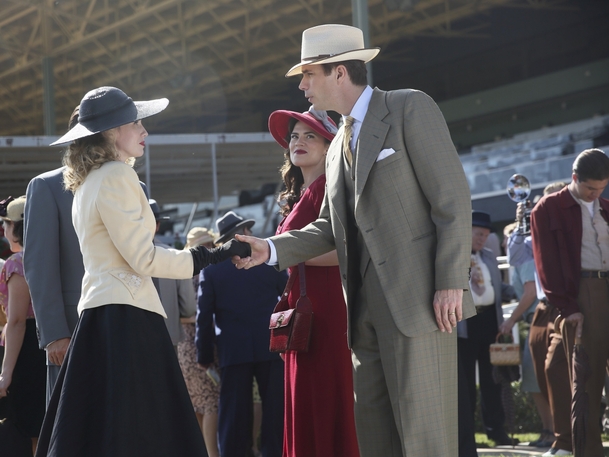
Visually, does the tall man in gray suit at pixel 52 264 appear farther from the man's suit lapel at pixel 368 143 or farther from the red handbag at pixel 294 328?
the man's suit lapel at pixel 368 143

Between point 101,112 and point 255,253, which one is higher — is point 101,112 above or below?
above

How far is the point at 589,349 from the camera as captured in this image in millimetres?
5238

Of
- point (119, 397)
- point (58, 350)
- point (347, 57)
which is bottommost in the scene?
point (119, 397)

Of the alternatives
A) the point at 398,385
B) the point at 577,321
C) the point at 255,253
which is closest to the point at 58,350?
the point at 255,253

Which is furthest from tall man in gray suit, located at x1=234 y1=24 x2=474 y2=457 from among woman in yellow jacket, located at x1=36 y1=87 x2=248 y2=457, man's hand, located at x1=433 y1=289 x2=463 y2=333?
woman in yellow jacket, located at x1=36 y1=87 x2=248 y2=457

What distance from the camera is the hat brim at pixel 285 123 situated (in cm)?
412

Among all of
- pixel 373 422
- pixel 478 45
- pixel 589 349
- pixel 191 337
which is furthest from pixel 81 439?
pixel 478 45

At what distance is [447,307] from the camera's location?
303 centimetres

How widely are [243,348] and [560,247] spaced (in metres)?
2.22

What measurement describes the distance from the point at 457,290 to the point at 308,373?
39.4 inches

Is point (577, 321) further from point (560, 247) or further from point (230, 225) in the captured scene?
point (230, 225)

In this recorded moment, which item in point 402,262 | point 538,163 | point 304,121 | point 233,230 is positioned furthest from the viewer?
point 538,163

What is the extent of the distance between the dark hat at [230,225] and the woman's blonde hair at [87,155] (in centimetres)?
290

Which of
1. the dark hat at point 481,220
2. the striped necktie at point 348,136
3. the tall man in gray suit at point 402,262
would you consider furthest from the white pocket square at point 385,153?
the dark hat at point 481,220
